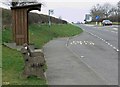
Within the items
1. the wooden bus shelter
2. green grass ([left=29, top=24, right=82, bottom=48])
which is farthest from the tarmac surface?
green grass ([left=29, top=24, right=82, bottom=48])

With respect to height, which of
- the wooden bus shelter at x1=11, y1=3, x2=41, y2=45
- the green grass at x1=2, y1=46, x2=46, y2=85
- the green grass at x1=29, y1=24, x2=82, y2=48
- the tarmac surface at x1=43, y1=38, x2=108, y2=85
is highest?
Result: the wooden bus shelter at x1=11, y1=3, x2=41, y2=45

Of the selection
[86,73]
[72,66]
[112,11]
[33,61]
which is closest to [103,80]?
[86,73]

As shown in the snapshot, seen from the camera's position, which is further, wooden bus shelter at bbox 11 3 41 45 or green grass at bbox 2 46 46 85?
wooden bus shelter at bbox 11 3 41 45

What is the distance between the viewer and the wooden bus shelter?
76.5 ft

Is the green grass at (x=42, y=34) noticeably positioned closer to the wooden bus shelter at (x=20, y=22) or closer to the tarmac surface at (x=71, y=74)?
the wooden bus shelter at (x=20, y=22)

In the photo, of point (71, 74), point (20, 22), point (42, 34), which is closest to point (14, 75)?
point (71, 74)

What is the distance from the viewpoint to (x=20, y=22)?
23.4 metres

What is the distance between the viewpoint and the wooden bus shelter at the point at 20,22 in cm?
2331

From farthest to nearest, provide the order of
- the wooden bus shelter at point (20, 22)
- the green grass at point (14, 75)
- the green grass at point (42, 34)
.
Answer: the green grass at point (42, 34) < the wooden bus shelter at point (20, 22) < the green grass at point (14, 75)

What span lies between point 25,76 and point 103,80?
2.55 m

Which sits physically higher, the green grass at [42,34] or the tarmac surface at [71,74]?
the tarmac surface at [71,74]

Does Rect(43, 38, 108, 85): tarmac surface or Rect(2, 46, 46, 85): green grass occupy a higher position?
Rect(2, 46, 46, 85): green grass

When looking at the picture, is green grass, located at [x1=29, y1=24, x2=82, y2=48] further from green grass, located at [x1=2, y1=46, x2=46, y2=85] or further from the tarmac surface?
green grass, located at [x1=2, y1=46, x2=46, y2=85]

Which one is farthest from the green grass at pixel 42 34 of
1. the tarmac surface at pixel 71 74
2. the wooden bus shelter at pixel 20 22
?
the tarmac surface at pixel 71 74
